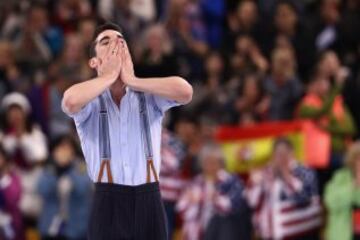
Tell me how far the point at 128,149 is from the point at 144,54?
7.37 metres

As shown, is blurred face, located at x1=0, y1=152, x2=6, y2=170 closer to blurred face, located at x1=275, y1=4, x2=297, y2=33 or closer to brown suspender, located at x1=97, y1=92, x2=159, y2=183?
blurred face, located at x1=275, y1=4, x2=297, y2=33

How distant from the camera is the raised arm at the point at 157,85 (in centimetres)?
752

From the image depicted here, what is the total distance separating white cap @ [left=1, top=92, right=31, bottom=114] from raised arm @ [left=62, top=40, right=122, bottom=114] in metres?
6.50

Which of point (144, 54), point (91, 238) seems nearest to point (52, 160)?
point (144, 54)

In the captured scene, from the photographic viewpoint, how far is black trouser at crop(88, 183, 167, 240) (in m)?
7.64

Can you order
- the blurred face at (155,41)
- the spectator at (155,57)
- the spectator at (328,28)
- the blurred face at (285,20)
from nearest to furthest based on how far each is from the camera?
the spectator at (155,57)
the blurred face at (155,41)
the spectator at (328,28)
the blurred face at (285,20)

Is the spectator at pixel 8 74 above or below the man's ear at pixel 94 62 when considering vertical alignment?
below

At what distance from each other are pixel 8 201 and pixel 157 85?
6164 mm

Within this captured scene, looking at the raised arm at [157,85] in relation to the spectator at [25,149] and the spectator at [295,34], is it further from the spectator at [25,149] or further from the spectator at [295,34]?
the spectator at [295,34]

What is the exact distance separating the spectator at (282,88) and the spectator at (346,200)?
1.54 meters

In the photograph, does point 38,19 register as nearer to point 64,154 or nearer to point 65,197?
point 64,154

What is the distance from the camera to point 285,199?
42.8 ft

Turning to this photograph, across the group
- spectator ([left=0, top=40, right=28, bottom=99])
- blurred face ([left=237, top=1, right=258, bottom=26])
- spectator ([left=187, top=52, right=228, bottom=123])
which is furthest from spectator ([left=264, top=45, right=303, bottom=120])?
spectator ([left=0, top=40, right=28, bottom=99])

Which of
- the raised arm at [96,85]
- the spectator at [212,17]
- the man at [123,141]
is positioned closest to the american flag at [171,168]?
the spectator at [212,17]
